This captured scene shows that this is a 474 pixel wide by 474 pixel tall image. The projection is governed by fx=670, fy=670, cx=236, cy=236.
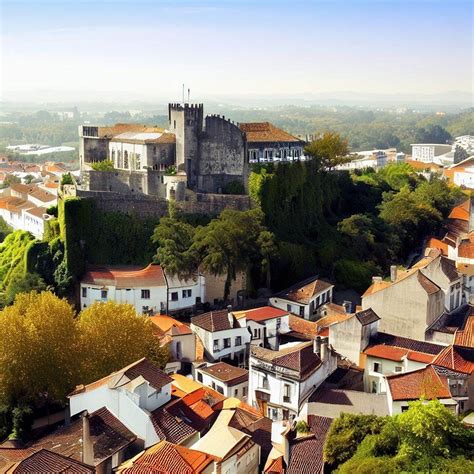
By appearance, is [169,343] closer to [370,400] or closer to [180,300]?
[180,300]

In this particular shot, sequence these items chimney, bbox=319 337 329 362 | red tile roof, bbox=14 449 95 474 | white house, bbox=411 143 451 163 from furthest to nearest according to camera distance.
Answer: white house, bbox=411 143 451 163
chimney, bbox=319 337 329 362
red tile roof, bbox=14 449 95 474

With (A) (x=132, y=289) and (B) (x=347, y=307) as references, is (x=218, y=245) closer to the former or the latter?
(A) (x=132, y=289)

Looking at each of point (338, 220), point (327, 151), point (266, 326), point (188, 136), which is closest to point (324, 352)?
point (266, 326)

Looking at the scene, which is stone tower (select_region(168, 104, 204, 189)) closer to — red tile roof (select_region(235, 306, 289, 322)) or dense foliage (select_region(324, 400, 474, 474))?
red tile roof (select_region(235, 306, 289, 322))

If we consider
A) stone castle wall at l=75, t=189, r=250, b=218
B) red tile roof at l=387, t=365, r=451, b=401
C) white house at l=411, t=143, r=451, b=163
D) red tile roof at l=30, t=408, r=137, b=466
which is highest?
stone castle wall at l=75, t=189, r=250, b=218

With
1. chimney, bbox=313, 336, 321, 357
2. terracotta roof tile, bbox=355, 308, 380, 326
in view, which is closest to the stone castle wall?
terracotta roof tile, bbox=355, 308, 380, 326

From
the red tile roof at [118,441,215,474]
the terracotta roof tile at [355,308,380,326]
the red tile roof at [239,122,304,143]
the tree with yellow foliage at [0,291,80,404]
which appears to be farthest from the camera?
the red tile roof at [239,122,304,143]

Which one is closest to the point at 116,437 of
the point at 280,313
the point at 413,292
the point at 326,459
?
the point at 326,459

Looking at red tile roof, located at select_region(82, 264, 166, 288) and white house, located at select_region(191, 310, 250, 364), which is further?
red tile roof, located at select_region(82, 264, 166, 288)
